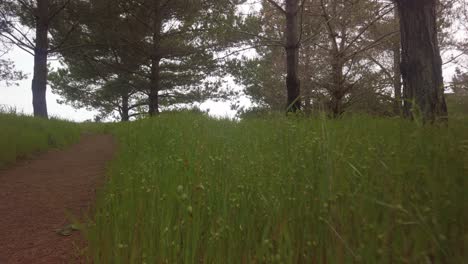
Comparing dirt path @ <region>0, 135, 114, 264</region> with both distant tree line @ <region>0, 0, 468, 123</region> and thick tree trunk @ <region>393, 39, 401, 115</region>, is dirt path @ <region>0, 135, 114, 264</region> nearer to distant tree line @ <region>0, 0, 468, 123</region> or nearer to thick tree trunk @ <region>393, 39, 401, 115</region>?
thick tree trunk @ <region>393, 39, 401, 115</region>

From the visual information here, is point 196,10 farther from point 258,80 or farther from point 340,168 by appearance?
point 340,168

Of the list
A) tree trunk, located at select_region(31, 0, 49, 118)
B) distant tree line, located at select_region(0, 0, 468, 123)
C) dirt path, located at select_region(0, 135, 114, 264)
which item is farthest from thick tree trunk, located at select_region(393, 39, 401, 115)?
tree trunk, located at select_region(31, 0, 49, 118)

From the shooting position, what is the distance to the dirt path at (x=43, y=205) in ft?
8.67

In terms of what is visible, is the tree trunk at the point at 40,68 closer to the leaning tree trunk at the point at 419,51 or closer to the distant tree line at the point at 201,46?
the distant tree line at the point at 201,46

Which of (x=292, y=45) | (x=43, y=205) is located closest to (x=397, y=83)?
(x=292, y=45)

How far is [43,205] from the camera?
3.83 metres

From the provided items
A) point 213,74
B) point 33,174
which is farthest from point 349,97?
point 213,74

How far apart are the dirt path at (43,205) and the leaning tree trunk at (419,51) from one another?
4336 millimetres

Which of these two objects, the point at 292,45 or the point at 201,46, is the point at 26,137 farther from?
the point at 201,46

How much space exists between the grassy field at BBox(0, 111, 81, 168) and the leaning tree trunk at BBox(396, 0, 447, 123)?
22.1 ft

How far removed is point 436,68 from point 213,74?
16479mm

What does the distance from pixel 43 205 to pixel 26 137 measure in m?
5.08

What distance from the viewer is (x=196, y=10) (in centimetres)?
1677

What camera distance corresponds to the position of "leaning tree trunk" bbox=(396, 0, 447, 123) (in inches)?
195
